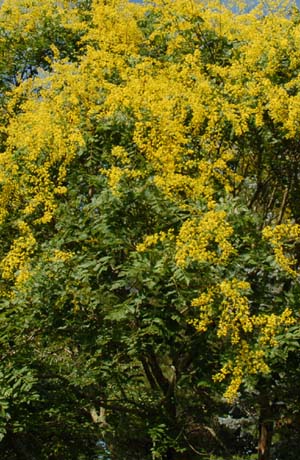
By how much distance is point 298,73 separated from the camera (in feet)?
21.0

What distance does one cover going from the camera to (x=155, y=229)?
565 centimetres

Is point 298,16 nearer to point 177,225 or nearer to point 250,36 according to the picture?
point 250,36

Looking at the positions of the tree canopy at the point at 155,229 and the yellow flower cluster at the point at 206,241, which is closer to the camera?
the yellow flower cluster at the point at 206,241

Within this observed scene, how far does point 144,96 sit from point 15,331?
2.42m

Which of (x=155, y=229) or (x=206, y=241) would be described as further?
(x=155, y=229)

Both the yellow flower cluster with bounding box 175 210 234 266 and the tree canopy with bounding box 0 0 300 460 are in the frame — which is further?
the tree canopy with bounding box 0 0 300 460

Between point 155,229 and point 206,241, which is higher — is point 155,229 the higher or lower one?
the higher one

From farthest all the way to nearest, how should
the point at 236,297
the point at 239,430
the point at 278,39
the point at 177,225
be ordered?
1. the point at 239,430
2. the point at 278,39
3. the point at 177,225
4. the point at 236,297

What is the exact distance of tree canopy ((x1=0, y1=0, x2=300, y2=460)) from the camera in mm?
5301

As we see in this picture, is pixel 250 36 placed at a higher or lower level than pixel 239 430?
higher

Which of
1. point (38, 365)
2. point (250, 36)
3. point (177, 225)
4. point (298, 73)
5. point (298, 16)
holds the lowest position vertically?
point (38, 365)

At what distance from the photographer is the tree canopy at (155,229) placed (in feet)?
17.4

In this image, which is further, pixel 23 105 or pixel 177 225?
pixel 23 105

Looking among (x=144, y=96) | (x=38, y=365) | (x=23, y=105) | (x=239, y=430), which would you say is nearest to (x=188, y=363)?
(x=38, y=365)
